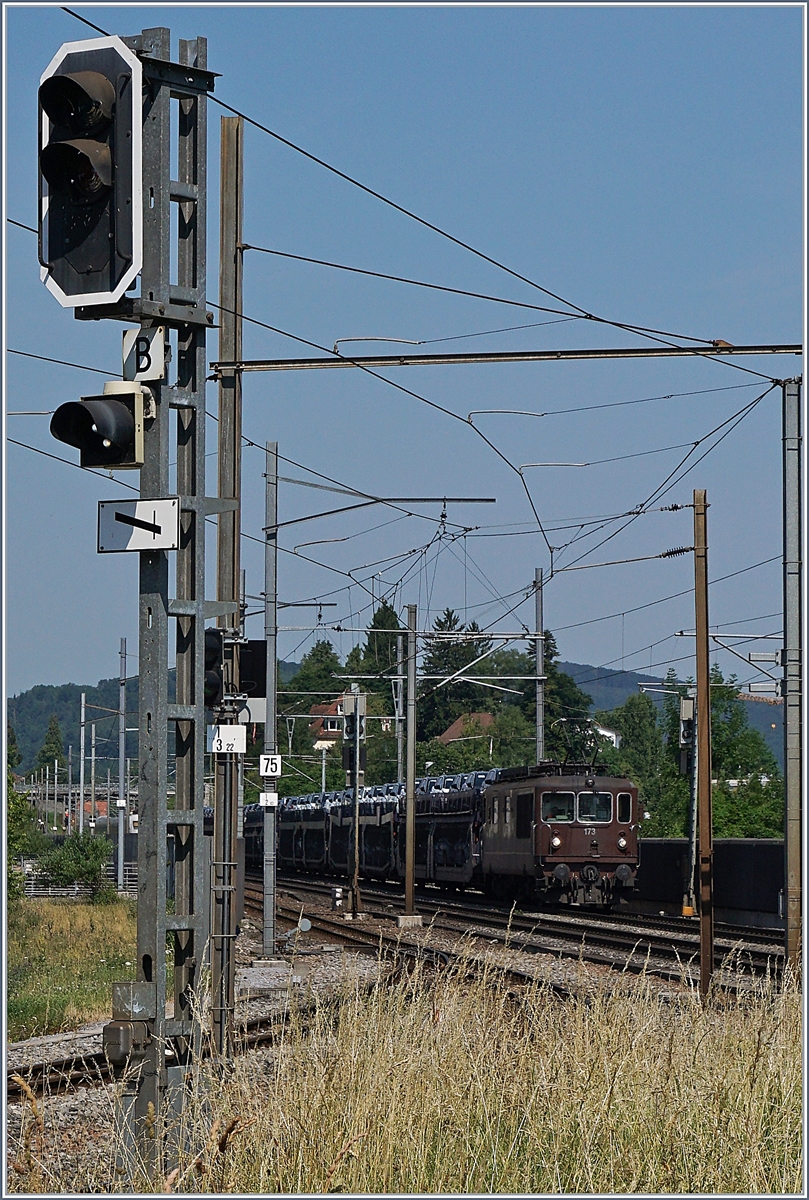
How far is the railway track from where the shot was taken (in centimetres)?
2023

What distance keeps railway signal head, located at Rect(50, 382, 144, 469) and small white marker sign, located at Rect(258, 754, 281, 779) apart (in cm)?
1533

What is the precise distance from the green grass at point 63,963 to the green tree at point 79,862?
1089 cm

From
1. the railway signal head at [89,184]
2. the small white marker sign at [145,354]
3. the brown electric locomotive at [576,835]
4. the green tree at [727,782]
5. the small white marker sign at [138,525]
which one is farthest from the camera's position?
the green tree at [727,782]

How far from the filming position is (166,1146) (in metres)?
6.80

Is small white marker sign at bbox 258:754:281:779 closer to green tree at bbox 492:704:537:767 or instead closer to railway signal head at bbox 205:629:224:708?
railway signal head at bbox 205:629:224:708

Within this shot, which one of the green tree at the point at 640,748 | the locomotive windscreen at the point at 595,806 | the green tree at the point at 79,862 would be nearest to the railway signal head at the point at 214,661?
the locomotive windscreen at the point at 595,806

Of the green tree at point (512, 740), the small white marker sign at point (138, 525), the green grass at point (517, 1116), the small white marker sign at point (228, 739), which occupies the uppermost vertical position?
the small white marker sign at point (138, 525)

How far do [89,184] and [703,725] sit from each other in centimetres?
1372

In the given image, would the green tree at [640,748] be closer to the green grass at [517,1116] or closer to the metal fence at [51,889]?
the metal fence at [51,889]

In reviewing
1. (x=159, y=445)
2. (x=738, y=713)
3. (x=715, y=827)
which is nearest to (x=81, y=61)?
(x=159, y=445)

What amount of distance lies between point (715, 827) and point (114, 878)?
90.2ft

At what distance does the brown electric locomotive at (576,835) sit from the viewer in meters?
32.0

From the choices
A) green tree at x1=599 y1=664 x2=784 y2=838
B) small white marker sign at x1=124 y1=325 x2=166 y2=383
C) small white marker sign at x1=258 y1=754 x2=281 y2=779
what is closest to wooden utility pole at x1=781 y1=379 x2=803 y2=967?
small white marker sign at x1=258 y1=754 x2=281 y2=779

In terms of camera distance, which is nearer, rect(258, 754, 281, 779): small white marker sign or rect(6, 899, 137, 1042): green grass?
rect(6, 899, 137, 1042): green grass
